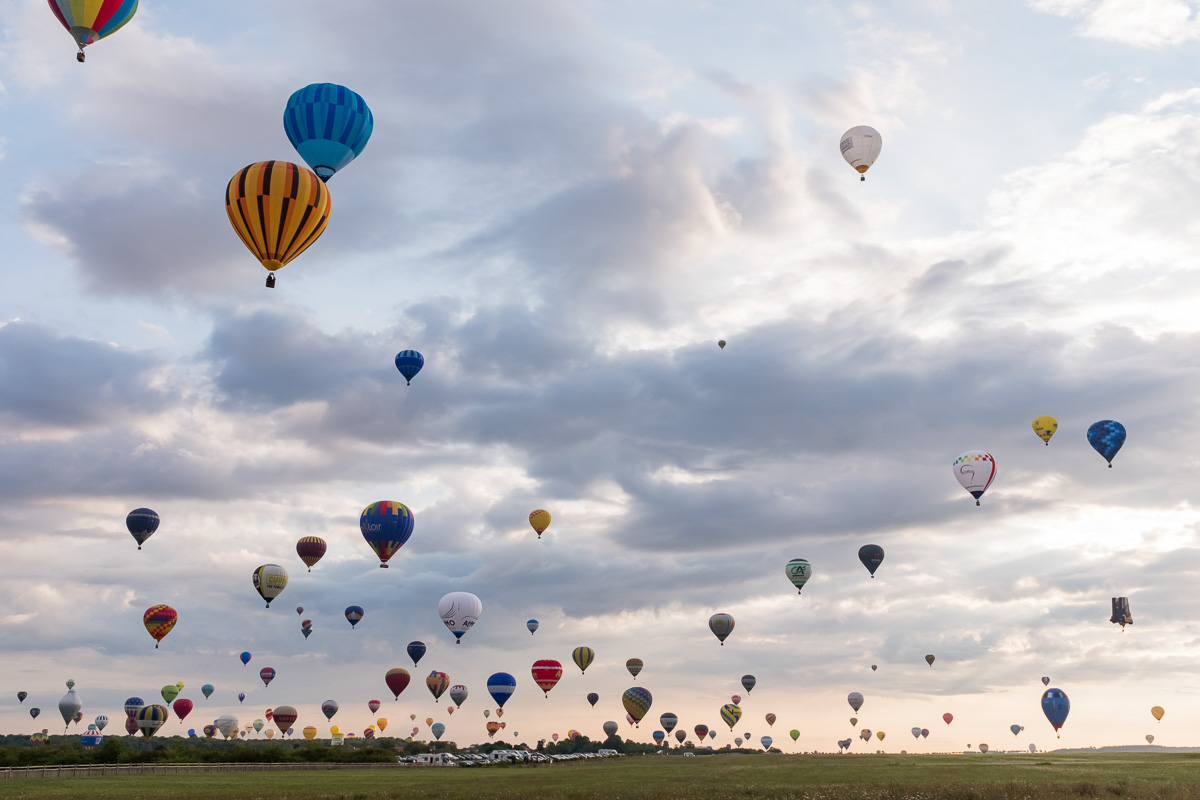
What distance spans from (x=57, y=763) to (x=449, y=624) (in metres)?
38.4

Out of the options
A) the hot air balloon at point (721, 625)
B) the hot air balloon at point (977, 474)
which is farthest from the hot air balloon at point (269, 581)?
the hot air balloon at point (977, 474)

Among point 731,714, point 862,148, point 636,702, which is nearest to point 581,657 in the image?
point 636,702

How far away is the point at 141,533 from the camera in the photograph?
9262cm

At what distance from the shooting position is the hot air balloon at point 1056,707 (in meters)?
98.6

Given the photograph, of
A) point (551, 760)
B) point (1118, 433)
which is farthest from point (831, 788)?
point (551, 760)

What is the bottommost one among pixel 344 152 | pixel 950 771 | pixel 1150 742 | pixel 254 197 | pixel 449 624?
pixel 1150 742

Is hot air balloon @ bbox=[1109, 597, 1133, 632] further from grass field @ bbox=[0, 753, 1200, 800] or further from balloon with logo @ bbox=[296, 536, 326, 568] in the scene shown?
balloon with logo @ bbox=[296, 536, 326, 568]

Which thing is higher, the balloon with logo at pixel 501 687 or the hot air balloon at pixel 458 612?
the hot air balloon at pixel 458 612

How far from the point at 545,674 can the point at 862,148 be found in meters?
65.3

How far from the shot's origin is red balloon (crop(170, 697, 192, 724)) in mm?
132750

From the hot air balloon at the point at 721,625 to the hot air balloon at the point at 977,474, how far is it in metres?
44.3

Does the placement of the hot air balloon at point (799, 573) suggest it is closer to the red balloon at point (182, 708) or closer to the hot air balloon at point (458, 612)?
the hot air balloon at point (458, 612)

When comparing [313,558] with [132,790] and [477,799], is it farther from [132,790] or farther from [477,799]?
[477,799]

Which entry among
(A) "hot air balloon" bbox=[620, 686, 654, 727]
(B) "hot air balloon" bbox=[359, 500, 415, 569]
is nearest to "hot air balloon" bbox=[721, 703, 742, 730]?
(A) "hot air balloon" bbox=[620, 686, 654, 727]
